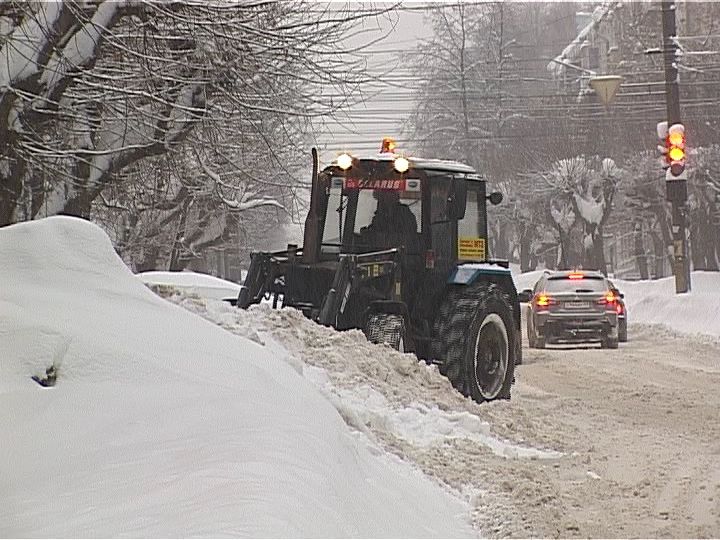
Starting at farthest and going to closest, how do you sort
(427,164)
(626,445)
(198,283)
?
(198,283), (427,164), (626,445)

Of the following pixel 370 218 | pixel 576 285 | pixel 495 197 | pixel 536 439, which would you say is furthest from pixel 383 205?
pixel 576 285

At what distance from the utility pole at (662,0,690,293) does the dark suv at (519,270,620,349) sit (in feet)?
12.6

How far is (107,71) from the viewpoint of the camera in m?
13.1

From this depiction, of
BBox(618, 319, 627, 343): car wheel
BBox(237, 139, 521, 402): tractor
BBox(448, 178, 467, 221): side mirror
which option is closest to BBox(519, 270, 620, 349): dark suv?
BBox(618, 319, 627, 343): car wheel

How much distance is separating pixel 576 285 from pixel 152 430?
1604cm

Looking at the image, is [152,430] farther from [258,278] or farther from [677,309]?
[677,309]

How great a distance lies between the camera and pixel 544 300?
19906 millimetres

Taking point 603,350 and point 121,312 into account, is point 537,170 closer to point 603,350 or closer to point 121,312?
point 603,350

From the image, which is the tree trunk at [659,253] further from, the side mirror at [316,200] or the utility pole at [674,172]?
the side mirror at [316,200]

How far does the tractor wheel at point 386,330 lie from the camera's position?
1059 cm

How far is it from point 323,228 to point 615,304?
9.52 metres

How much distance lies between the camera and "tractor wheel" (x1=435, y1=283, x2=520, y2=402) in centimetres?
1092

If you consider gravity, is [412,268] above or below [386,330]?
above

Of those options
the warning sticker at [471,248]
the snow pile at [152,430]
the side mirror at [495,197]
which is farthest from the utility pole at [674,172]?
the snow pile at [152,430]
